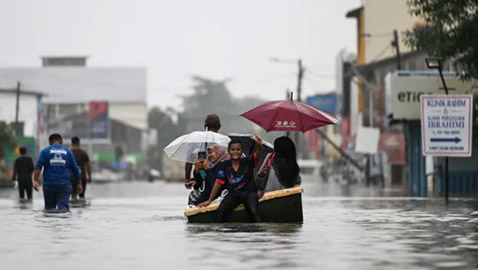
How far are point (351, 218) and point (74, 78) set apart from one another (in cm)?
13645

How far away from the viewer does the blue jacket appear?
969 inches

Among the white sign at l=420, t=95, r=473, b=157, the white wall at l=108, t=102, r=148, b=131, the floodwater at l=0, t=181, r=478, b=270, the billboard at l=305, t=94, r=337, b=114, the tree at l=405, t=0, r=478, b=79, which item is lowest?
the floodwater at l=0, t=181, r=478, b=270

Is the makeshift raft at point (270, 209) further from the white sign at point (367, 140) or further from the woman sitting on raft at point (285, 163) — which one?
the white sign at point (367, 140)

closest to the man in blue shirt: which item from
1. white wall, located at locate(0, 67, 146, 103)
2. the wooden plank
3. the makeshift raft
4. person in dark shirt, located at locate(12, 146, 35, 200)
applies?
the wooden plank

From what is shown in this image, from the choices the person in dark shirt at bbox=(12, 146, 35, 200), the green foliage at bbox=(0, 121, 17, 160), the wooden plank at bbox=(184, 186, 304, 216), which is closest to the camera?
the wooden plank at bbox=(184, 186, 304, 216)

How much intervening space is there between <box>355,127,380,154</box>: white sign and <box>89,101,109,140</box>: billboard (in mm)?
63178

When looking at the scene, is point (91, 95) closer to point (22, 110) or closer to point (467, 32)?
point (22, 110)

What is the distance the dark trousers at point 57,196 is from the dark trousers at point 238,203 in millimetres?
5618

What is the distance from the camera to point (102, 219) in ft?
76.4

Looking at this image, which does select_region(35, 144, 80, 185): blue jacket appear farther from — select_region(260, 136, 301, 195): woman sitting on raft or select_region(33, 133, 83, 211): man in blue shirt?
select_region(260, 136, 301, 195): woman sitting on raft

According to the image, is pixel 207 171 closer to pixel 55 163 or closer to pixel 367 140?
pixel 55 163

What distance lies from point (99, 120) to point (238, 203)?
391 feet

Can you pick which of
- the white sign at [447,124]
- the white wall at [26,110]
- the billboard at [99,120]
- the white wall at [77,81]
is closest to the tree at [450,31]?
the white sign at [447,124]

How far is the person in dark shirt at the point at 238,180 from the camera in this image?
19750 mm
